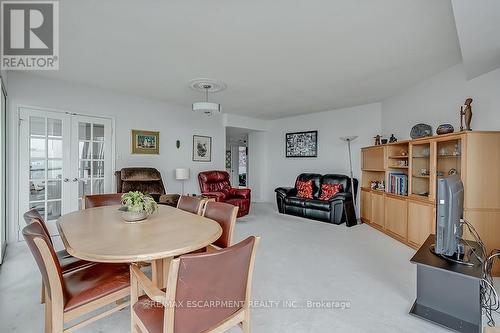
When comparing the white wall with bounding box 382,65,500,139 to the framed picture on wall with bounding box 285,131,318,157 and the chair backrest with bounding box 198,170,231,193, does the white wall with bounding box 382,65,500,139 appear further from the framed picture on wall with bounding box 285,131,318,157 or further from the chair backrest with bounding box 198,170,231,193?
the chair backrest with bounding box 198,170,231,193

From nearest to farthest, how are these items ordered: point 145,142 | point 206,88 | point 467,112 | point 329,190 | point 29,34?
1. point 29,34
2. point 467,112
3. point 206,88
4. point 145,142
5. point 329,190

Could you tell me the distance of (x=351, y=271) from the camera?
267 cm

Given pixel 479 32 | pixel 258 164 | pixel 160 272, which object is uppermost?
pixel 479 32

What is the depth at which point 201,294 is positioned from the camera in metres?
1.04

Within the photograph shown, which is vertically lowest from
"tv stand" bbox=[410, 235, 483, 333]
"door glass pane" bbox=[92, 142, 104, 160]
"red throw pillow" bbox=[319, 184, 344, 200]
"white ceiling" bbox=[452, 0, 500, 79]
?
"tv stand" bbox=[410, 235, 483, 333]

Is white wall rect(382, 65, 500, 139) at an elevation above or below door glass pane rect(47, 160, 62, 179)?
above

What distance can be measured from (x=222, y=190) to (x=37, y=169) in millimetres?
3214

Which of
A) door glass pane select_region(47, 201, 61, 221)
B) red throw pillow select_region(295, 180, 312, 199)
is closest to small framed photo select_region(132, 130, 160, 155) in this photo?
door glass pane select_region(47, 201, 61, 221)

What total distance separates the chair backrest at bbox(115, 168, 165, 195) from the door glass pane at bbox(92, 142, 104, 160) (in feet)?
1.52

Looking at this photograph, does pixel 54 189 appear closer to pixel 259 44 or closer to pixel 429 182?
pixel 259 44

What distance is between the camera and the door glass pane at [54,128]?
12.6ft

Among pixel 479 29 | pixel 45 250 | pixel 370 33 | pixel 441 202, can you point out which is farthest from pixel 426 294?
pixel 45 250

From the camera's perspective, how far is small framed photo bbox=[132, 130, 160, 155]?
4691 mm

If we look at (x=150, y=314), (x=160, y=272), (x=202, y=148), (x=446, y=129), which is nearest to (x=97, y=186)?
(x=202, y=148)
